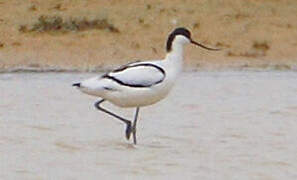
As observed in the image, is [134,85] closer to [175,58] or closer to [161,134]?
[175,58]

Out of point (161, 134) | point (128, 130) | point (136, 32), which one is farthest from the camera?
point (136, 32)

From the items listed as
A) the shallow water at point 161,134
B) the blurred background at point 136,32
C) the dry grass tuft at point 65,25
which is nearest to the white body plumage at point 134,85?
the shallow water at point 161,134

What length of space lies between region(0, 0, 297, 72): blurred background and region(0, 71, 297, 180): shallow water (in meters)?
3.01

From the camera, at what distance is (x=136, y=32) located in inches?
867

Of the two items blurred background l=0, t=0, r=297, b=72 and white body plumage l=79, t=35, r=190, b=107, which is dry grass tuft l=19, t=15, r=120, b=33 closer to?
blurred background l=0, t=0, r=297, b=72

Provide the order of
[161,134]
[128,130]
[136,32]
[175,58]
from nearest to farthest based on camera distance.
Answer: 1. [175,58]
2. [128,130]
3. [161,134]
4. [136,32]

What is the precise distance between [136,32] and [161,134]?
9991 millimetres

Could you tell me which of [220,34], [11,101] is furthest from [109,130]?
[220,34]

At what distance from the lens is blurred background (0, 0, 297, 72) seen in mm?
19875

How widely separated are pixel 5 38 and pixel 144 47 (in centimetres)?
228

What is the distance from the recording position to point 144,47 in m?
21.0

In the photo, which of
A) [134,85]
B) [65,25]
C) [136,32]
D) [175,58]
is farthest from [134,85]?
[65,25]

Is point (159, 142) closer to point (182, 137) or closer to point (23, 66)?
point (182, 137)

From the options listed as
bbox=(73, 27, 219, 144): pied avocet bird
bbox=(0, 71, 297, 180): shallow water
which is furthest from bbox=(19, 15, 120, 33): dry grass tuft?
bbox=(73, 27, 219, 144): pied avocet bird
